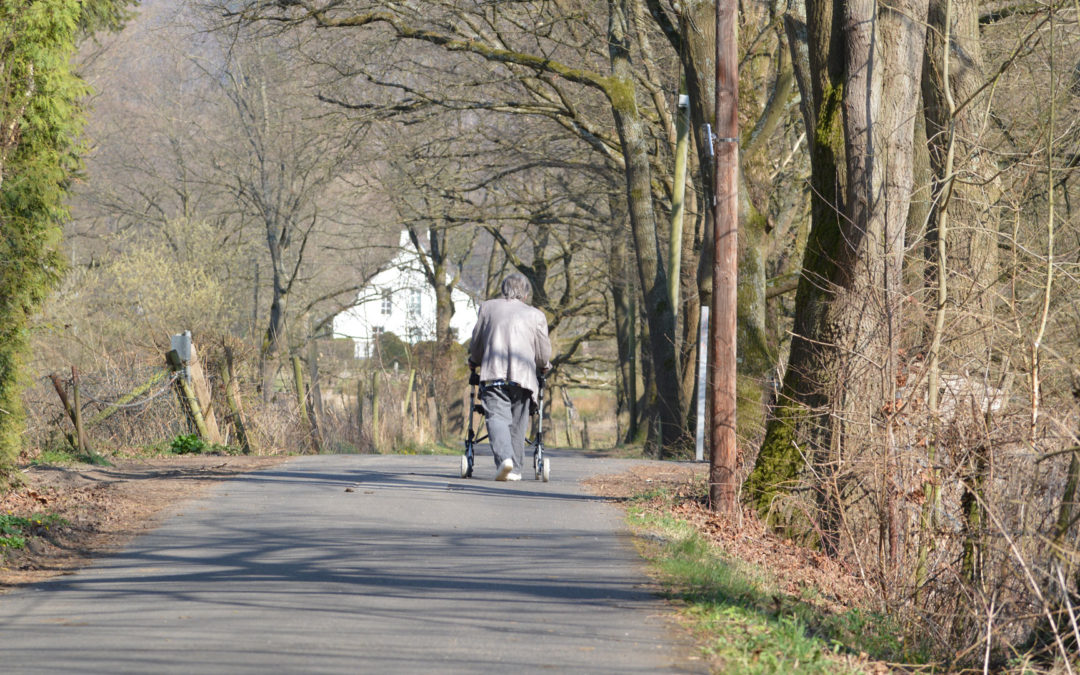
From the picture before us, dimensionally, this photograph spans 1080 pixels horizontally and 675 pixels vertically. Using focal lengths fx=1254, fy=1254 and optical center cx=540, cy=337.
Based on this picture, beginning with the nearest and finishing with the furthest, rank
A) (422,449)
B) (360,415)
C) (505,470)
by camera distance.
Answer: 1. (505,470)
2. (360,415)
3. (422,449)

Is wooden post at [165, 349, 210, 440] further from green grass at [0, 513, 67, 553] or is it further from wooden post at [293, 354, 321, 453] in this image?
green grass at [0, 513, 67, 553]

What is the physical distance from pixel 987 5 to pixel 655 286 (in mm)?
7457

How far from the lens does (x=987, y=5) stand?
67.1 ft

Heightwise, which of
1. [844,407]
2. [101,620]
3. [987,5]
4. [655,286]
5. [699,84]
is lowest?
[101,620]

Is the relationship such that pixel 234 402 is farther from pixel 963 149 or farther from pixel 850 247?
pixel 850 247

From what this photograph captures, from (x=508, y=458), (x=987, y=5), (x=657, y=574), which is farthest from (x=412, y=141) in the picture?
(x=657, y=574)

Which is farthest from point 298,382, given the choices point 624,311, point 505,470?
point 505,470

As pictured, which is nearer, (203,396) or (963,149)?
(963,149)

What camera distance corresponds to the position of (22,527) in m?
9.84

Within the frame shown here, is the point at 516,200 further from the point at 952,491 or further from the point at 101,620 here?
the point at 101,620

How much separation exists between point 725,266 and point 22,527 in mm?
6503

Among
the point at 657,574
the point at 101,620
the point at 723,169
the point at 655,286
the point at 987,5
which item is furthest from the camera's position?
the point at 655,286

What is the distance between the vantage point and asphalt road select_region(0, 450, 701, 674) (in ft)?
19.7

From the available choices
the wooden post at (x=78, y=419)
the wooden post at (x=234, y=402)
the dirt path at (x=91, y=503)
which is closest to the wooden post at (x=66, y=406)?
the wooden post at (x=78, y=419)
